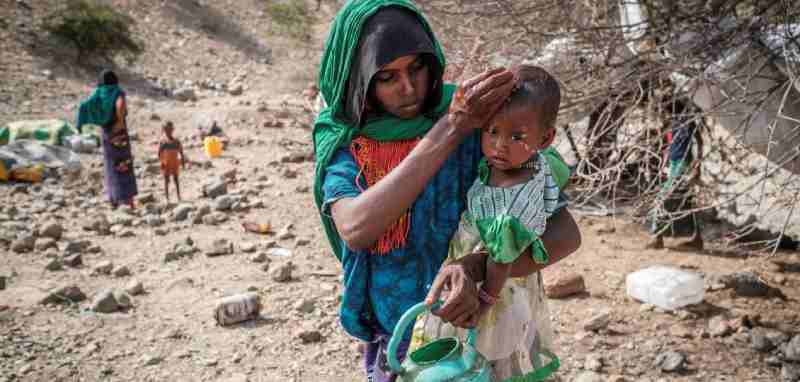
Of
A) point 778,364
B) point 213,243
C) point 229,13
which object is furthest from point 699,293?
point 229,13

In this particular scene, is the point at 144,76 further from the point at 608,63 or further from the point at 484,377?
the point at 484,377

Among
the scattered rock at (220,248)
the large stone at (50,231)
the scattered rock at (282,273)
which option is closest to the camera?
the scattered rock at (282,273)

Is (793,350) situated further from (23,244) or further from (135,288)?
(23,244)

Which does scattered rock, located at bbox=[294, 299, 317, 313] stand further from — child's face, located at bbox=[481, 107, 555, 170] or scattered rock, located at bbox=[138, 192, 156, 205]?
scattered rock, located at bbox=[138, 192, 156, 205]

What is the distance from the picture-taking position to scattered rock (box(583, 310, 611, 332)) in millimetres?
3680

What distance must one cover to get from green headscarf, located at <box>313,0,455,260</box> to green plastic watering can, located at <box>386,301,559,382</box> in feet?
1.22

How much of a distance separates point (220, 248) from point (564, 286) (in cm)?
251

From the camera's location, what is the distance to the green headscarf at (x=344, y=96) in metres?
1.51

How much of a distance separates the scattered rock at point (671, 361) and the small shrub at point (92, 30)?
591 inches

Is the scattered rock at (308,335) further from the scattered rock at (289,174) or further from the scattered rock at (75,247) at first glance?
the scattered rock at (289,174)

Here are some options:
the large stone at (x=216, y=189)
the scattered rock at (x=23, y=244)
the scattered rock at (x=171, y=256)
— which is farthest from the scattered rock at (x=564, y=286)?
the large stone at (x=216, y=189)

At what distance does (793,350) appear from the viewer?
3260 millimetres

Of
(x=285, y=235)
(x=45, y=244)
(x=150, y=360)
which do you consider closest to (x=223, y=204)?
(x=285, y=235)

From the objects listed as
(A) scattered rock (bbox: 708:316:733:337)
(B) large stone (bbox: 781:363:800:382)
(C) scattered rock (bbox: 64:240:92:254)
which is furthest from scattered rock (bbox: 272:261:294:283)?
(B) large stone (bbox: 781:363:800:382)
